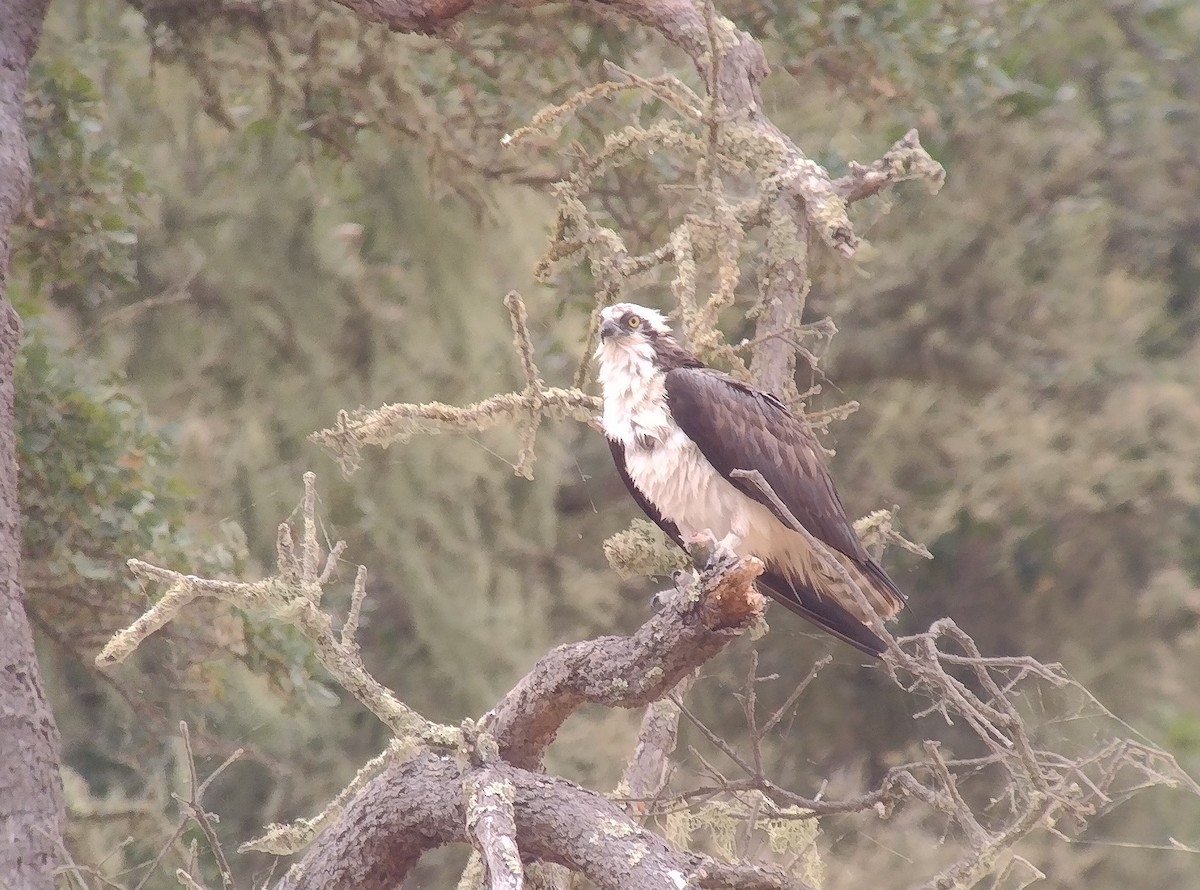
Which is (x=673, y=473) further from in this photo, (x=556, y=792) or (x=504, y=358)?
(x=504, y=358)

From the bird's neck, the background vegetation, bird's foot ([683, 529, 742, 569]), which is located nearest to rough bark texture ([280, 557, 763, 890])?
bird's foot ([683, 529, 742, 569])

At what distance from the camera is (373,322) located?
6.45m

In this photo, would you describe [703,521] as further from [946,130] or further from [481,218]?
[946,130]

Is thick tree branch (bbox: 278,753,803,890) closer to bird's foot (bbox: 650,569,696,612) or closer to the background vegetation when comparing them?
bird's foot (bbox: 650,569,696,612)

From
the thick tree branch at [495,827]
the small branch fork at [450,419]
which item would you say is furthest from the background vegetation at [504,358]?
the thick tree branch at [495,827]

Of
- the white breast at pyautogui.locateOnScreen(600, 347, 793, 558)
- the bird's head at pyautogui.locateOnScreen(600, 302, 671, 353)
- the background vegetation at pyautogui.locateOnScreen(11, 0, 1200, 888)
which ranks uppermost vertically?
the bird's head at pyautogui.locateOnScreen(600, 302, 671, 353)

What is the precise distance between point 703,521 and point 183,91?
349 cm

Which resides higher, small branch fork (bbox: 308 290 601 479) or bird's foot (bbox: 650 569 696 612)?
small branch fork (bbox: 308 290 601 479)

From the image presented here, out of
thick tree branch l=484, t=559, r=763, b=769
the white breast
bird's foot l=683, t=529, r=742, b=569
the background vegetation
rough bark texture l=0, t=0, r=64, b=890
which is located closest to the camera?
thick tree branch l=484, t=559, r=763, b=769

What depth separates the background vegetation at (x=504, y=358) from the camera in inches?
180

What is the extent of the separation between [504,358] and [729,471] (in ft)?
8.95

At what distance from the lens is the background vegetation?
15.0 ft

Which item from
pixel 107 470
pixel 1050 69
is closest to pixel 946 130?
pixel 1050 69

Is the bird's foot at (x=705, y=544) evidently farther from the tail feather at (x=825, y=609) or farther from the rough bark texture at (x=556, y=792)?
the rough bark texture at (x=556, y=792)
